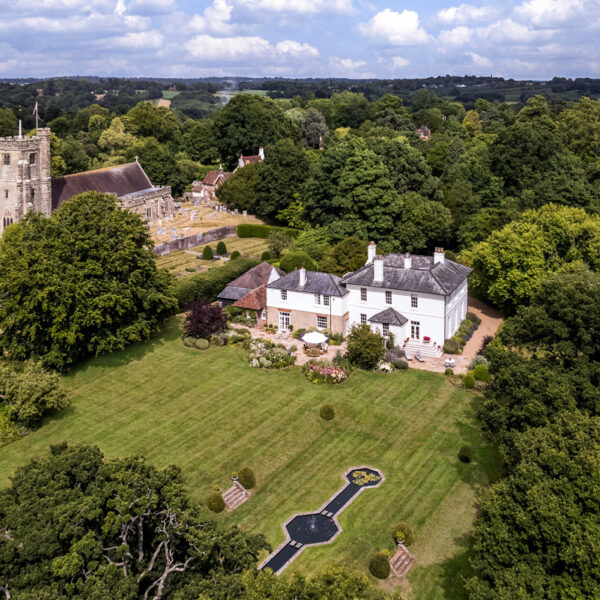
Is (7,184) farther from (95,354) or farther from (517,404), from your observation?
(517,404)

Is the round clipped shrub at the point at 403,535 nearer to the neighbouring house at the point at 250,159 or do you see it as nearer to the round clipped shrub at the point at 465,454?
the round clipped shrub at the point at 465,454

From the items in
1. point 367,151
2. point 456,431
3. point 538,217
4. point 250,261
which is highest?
point 367,151

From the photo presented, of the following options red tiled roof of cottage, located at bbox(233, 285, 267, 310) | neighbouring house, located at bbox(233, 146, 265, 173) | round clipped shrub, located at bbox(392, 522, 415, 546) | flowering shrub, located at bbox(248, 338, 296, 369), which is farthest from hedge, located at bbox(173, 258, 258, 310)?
neighbouring house, located at bbox(233, 146, 265, 173)

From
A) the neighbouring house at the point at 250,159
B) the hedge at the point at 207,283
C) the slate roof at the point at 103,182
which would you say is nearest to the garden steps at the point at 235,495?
the hedge at the point at 207,283

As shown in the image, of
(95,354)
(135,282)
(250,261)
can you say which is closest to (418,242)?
Answer: (250,261)

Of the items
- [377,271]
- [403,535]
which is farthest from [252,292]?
[403,535]

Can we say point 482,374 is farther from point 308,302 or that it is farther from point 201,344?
point 201,344
